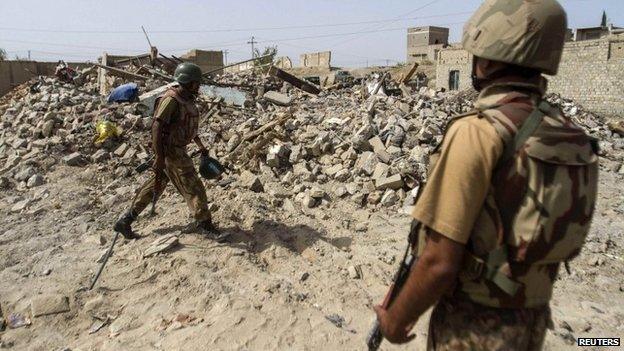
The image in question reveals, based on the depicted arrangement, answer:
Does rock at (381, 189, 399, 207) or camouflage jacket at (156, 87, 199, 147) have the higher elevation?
camouflage jacket at (156, 87, 199, 147)

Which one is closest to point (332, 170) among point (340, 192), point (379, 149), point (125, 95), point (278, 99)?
point (340, 192)

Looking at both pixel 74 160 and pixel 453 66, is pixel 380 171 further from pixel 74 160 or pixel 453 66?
pixel 453 66

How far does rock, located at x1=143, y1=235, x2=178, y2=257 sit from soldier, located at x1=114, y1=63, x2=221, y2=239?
0.30 metres

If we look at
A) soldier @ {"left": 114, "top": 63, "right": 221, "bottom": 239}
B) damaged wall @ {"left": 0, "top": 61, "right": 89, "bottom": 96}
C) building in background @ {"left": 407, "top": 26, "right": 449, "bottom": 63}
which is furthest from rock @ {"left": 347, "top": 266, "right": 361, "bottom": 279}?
building in background @ {"left": 407, "top": 26, "right": 449, "bottom": 63}

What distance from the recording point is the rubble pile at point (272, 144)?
5.89m

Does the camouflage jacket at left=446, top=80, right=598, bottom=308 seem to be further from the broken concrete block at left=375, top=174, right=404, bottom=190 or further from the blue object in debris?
the blue object in debris

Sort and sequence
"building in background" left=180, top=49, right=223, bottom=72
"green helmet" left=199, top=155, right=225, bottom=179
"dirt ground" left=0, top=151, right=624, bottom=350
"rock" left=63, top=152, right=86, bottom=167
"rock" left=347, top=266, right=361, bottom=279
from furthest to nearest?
"building in background" left=180, top=49, right=223, bottom=72 → "rock" left=63, top=152, right=86, bottom=167 → "green helmet" left=199, top=155, right=225, bottom=179 → "rock" left=347, top=266, right=361, bottom=279 → "dirt ground" left=0, top=151, right=624, bottom=350

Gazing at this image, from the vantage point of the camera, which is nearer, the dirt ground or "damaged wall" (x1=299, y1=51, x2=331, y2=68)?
the dirt ground

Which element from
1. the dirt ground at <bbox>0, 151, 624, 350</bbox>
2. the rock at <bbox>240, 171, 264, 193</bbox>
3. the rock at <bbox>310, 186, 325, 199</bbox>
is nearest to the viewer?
the dirt ground at <bbox>0, 151, 624, 350</bbox>

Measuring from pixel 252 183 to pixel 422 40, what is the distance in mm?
40099

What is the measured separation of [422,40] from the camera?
42.3 metres

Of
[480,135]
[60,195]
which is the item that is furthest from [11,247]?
[480,135]

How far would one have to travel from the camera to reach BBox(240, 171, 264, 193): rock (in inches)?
230

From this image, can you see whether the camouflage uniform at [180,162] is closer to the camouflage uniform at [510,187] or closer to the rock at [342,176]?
the rock at [342,176]
